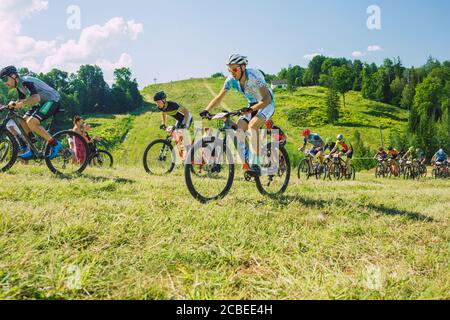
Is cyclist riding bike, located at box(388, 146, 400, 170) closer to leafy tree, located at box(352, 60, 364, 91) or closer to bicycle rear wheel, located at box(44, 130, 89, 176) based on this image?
bicycle rear wheel, located at box(44, 130, 89, 176)

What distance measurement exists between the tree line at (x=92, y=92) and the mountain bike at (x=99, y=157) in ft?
256

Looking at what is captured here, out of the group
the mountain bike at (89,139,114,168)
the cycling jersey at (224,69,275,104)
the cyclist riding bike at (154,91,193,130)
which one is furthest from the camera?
the mountain bike at (89,139,114,168)

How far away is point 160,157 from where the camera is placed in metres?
10.1

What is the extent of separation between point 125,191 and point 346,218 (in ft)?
11.9

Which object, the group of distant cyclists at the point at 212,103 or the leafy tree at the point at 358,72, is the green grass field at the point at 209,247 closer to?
the group of distant cyclists at the point at 212,103

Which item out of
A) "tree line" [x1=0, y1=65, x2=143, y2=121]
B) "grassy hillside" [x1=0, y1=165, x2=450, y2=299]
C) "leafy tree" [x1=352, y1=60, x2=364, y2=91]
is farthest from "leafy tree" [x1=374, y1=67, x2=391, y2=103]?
"grassy hillside" [x1=0, y1=165, x2=450, y2=299]

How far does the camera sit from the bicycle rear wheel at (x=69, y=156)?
7391mm

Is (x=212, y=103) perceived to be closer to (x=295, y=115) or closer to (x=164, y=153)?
(x=164, y=153)

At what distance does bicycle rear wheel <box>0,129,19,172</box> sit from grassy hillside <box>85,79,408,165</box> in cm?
5108

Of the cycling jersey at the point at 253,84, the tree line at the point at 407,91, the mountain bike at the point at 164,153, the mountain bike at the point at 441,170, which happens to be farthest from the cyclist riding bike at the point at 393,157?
the tree line at the point at 407,91

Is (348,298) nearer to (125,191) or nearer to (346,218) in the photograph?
(346,218)

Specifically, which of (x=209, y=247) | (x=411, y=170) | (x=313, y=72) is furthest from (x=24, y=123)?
(x=313, y=72)

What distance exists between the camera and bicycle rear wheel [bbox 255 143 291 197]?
20.6 ft
